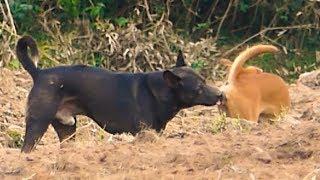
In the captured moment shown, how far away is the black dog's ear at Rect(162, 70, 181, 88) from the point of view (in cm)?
910

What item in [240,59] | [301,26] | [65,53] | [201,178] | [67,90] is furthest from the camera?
[301,26]

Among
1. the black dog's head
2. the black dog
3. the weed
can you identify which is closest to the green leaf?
the weed

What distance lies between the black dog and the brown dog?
4.50ft

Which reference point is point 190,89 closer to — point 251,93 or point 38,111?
point 38,111

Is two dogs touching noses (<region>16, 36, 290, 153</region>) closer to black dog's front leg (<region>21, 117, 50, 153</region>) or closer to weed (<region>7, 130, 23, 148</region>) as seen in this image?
black dog's front leg (<region>21, 117, 50, 153</region>)

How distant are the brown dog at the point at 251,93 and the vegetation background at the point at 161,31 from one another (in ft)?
10.2

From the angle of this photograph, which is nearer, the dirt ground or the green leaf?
the dirt ground

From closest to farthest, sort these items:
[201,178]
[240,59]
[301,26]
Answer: [201,178]
[240,59]
[301,26]

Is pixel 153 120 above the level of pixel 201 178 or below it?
below

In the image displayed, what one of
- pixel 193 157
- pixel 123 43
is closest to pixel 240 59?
pixel 123 43

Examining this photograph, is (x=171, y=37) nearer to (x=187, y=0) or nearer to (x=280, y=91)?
(x=187, y=0)

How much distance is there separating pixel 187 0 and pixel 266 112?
532 cm

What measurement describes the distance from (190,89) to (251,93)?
1650mm

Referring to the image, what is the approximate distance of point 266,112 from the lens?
1104 cm
